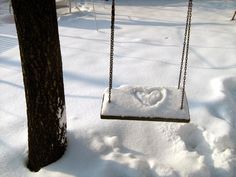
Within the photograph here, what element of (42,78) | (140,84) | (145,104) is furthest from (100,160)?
(140,84)

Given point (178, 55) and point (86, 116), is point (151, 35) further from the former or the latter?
point (86, 116)

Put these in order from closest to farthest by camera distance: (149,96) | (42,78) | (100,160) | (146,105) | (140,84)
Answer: (42,78) → (146,105) → (149,96) → (100,160) → (140,84)

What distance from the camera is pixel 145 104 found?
279 centimetres

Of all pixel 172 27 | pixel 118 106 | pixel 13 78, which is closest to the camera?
pixel 118 106

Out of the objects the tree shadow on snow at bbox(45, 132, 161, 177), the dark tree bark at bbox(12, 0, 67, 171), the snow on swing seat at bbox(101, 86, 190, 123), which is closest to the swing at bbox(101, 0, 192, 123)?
the snow on swing seat at bbox(101, 86, 190, 123)

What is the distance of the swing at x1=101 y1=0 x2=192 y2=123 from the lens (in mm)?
2609

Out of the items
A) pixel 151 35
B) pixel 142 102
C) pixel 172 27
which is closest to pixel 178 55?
pixel 151 35

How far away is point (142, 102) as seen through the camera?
282 centimetres

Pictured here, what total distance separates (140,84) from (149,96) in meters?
1.61

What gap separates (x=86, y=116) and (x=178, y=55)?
7.61 feet

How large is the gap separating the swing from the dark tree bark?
403 millimetres

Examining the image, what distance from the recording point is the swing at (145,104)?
261 centimetres

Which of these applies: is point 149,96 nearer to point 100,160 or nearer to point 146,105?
point 146,105

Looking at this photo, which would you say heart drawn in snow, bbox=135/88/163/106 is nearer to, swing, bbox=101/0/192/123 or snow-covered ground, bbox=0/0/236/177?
swing, bbox=101/0/192/123
